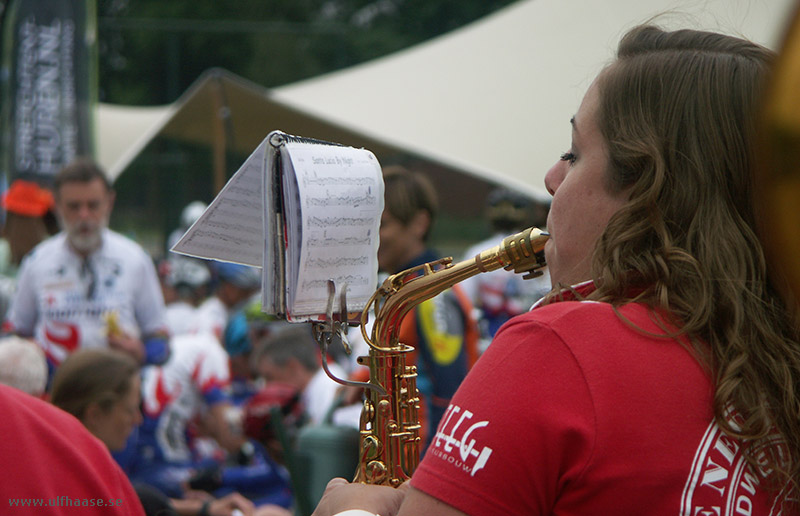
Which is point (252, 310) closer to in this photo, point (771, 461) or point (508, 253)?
point (508, 253)

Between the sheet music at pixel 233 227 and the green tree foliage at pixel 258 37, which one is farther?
the green tree foliage at pixel 258 37

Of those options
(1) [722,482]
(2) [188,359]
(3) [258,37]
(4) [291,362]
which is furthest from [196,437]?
(3) [258,37]

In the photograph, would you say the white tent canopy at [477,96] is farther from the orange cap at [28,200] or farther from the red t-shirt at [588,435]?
the red t-shirt at [588,435]

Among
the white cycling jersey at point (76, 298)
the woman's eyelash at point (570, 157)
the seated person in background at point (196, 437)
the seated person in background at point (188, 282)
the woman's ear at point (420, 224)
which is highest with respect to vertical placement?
the woman's eyelash at point (570, 157)

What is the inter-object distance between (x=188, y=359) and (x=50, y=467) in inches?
149

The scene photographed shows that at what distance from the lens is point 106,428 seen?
11.5 feet

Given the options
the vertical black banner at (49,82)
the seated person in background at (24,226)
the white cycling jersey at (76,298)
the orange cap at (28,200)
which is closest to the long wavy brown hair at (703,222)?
the white cycling jersey at (76,298)

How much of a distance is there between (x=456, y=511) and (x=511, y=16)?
24.8ft

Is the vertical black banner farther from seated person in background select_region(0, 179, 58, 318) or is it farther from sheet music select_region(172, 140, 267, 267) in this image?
sheet music select_region(172, 140, 267, 267)

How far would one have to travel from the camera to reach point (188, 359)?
5.59 meters

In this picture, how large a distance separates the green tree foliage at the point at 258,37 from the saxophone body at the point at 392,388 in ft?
62.0

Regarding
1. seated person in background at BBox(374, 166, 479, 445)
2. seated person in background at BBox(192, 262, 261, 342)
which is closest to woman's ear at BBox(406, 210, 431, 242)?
seated person in background at BBox(374, 166, 479, 445)

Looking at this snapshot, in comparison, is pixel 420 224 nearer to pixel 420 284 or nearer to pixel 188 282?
pixel 420 284

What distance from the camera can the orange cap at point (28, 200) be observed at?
6.28m
